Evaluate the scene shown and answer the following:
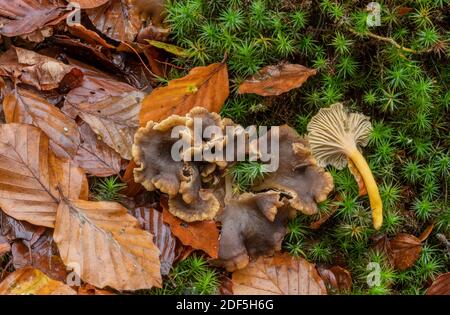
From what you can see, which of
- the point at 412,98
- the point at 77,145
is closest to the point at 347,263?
the point at 412,98

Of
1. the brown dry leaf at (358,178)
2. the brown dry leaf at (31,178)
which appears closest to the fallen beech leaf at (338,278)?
the brown dry leaf at (358,178)

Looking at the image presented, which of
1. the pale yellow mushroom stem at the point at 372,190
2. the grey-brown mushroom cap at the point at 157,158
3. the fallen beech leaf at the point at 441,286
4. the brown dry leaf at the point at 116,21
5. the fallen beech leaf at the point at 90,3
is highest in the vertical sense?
the fallen beech leaf at the point at 90,3

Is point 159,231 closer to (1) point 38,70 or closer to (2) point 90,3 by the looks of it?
(1) point 38,70

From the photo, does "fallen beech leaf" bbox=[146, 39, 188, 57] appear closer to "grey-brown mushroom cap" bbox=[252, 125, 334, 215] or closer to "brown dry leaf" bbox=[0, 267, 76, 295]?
"grey-brown mushroom cap" bbox=[252, 125, 334, 215]

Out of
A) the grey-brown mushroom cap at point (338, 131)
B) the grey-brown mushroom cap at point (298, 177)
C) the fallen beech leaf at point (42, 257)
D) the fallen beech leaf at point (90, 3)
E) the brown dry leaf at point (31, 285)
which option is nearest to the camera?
the brown dry leaf at point (31, 285)

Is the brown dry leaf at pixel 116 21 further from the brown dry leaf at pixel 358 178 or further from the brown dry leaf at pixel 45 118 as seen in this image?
the brown dry leaf at pixel 358 178

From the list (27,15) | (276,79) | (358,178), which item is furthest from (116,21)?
(358,178)
